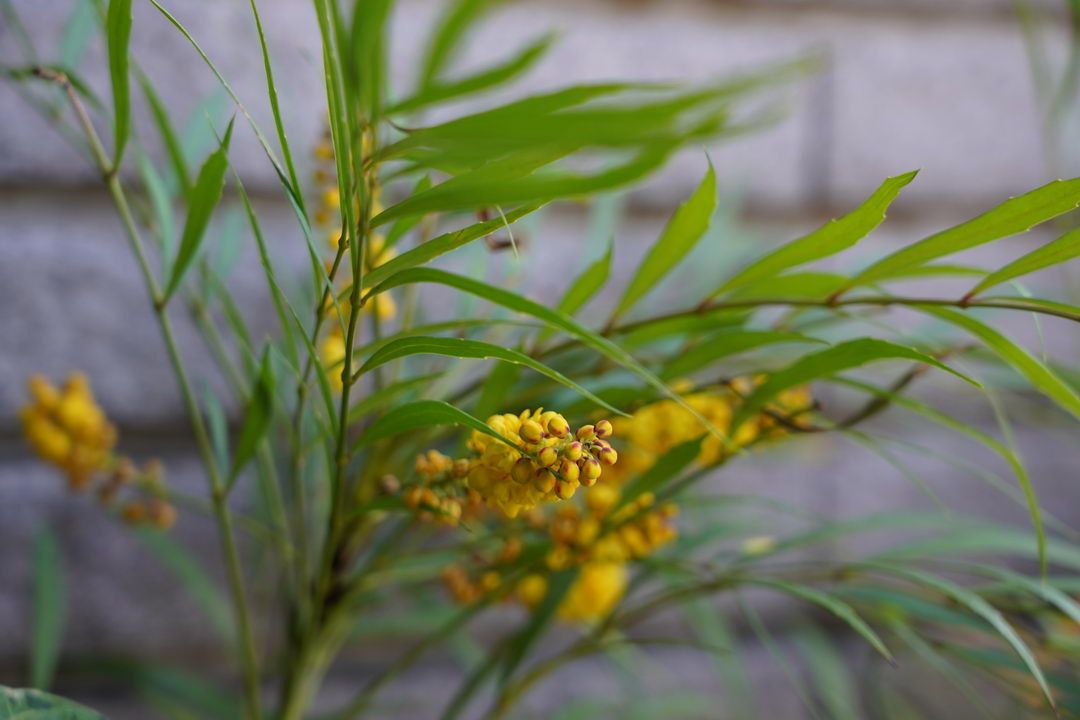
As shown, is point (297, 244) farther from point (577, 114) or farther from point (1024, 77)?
point (1024, 77)

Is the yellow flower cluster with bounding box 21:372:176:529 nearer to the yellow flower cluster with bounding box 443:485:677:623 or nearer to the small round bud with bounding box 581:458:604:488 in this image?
the yellow flower cluster with bounding box 443:485:677:623

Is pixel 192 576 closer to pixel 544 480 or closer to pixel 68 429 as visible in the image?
pixel 68 429

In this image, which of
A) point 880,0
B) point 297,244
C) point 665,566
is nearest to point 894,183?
point 665,566

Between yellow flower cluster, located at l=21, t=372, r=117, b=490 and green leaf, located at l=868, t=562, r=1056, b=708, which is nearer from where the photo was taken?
green leaf, located at l=868, t=562, r=1056, b=708

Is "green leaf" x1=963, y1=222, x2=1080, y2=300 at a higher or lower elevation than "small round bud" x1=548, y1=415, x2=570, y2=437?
higher

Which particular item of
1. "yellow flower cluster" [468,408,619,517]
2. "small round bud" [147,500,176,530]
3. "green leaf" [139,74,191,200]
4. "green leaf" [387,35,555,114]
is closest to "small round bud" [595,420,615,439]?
"yellow flower cluster" [468,408,619,517]

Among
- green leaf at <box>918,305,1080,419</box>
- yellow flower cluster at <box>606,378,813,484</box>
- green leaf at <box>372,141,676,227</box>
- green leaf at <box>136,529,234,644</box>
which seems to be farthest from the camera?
green leaf at <box>136,529,234,644</box>

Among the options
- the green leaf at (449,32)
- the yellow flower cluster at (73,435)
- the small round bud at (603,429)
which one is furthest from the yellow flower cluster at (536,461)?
the yellow flower cluster at (73,435)
